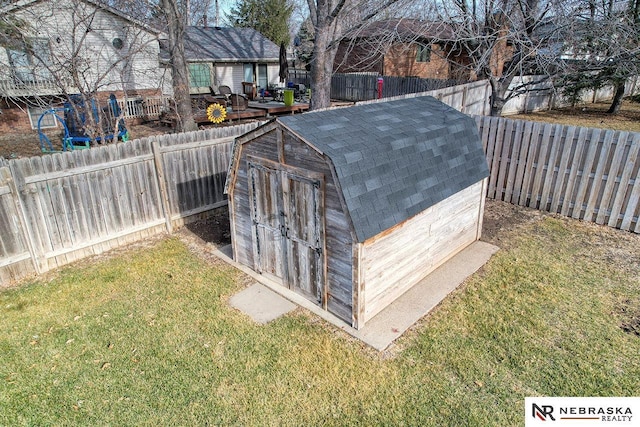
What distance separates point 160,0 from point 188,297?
13.0 meters

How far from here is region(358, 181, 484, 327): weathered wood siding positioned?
5.49m

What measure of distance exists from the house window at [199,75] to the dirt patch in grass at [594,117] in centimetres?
1976

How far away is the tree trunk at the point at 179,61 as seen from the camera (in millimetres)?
14508

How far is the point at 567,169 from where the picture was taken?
9.05 meters

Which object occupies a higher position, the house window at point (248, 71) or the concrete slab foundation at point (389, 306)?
the house window at point (248, 71)

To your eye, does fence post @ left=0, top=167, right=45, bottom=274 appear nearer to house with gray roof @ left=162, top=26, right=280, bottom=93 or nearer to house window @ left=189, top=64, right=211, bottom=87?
house with gray roof @ left=162, top=26, right=280, bottom=93

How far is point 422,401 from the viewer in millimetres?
4414

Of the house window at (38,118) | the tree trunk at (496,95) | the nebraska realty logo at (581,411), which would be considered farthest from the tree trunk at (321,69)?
the house window at (38,118)

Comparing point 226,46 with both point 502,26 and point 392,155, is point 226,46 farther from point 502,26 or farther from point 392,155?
point 392,155

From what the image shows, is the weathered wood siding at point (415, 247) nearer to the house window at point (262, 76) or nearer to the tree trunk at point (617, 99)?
the tree trunk at point (617, 99)

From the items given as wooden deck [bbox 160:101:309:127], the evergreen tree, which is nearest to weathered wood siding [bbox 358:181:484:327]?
wooden deck [bbox 160:101:309:127]

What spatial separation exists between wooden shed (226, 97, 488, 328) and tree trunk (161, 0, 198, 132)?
10098 millimetres

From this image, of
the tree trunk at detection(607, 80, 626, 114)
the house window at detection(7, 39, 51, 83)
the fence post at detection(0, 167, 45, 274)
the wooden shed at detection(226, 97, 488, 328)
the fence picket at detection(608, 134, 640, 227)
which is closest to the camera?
the wooden shed at detection(226, 97, 488, 328)

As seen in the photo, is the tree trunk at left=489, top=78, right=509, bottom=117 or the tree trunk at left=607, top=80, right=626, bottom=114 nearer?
the tree trunk at left=489, top=78, right=509, bottom=117
